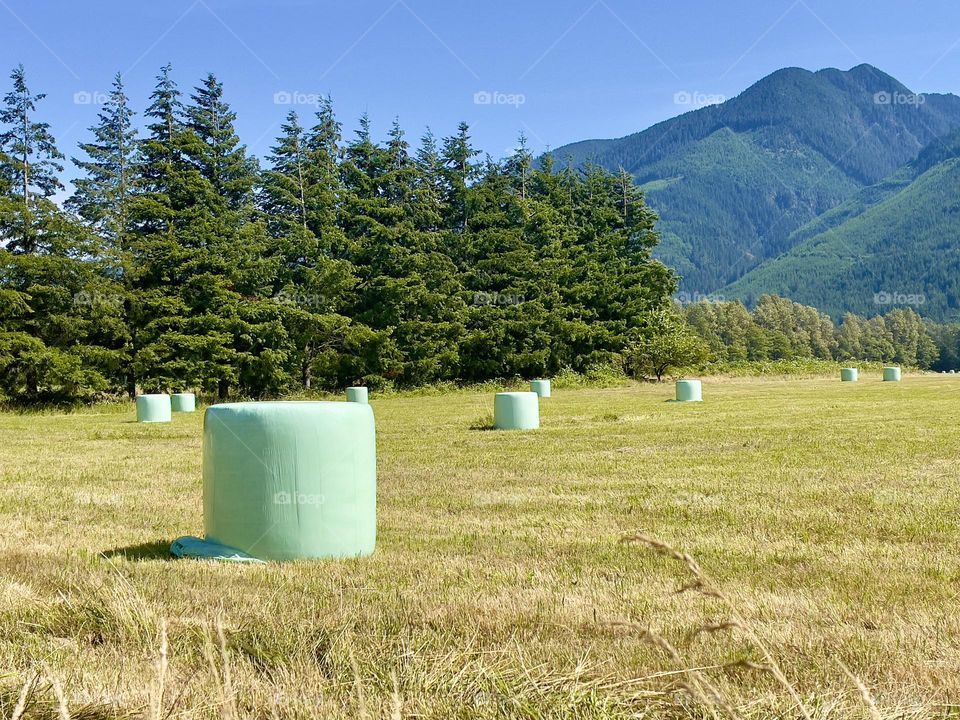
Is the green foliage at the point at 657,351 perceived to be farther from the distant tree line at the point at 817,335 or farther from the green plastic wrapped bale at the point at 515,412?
the distant tree line at the point at 817,335

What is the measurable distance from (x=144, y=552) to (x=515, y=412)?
461 inches

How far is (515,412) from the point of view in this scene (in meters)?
17.7

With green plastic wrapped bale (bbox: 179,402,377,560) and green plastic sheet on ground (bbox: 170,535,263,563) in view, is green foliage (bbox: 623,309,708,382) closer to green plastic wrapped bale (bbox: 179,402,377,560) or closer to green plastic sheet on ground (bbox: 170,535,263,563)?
green plastic wrapped bale (bbox: 179,402,377,560)

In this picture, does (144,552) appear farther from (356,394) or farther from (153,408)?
(356,394)

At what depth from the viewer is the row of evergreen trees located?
3159 centimetres

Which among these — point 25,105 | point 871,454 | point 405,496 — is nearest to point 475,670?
point 405,496

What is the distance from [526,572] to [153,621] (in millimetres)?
2270

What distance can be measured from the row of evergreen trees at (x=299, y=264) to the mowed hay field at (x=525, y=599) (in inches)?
873

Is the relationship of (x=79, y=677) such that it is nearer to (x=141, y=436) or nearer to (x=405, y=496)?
(x=405, y=496)

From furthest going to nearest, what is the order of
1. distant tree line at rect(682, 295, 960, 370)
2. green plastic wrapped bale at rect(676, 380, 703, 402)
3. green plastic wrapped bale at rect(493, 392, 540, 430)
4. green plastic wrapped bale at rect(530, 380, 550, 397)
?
1. distant tree line at rect(682, 295, 960, 370)
2. green plastic wrapped bale at rect(530, 380, 550, 397)
3. green plastic wrapped bale at rect(676, 380, 703, 402)
4. green plastic wrapped bale at rect(493, 392, 540, 430)

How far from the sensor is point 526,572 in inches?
214

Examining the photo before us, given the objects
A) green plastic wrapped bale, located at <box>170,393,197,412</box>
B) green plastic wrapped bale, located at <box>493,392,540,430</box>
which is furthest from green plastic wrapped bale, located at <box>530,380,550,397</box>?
green plastic wrapped bale, located at <box>493,392,540,430</box>

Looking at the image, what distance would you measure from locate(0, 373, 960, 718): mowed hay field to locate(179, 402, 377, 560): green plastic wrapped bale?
0.91ft

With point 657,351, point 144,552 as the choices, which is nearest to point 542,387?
point 657,351
